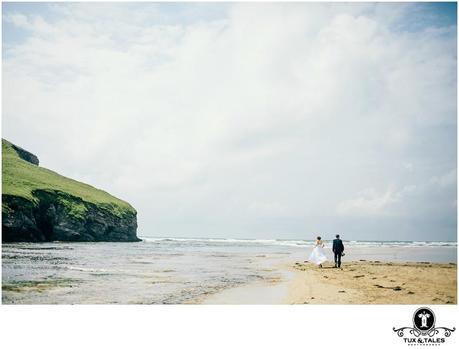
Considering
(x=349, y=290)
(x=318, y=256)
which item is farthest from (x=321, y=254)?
(x=349, y=290)

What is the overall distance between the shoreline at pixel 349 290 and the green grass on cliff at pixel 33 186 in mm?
49368

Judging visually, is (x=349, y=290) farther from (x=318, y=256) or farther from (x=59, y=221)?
(x=59, y=221)

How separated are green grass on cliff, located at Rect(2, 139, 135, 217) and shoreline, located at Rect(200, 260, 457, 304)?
4937 cm

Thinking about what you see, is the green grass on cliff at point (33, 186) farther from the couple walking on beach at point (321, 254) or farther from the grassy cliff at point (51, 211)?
the couple walking on beach at point (321, 254)

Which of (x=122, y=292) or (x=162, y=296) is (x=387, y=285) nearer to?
(x=162, y=296)

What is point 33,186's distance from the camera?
65938mm

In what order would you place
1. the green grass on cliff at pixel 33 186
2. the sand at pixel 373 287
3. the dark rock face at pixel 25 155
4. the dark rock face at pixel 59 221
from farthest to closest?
the dark rock face at pixel 25 155, the green grass on cliff at pixel 33 186, the dark rock face at pixel 59 221, the sand at pixel 373 287
